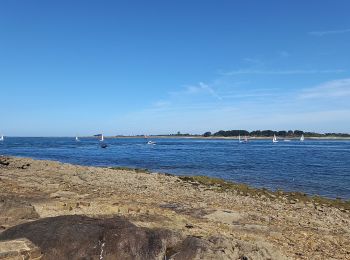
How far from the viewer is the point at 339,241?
44.7ft

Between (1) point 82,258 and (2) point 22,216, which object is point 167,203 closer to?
(2) point 22,216

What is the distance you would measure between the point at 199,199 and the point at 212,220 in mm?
6053

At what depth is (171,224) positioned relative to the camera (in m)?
13.1

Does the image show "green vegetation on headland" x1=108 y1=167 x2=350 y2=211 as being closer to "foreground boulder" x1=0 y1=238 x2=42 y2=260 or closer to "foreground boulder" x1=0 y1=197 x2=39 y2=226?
"foreground boulder" x1=0 y1=197 x2=39 y2=226

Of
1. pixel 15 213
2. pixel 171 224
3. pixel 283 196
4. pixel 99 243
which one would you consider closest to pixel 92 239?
pixel 99 243

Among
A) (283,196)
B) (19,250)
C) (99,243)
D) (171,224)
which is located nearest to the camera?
(19,250)

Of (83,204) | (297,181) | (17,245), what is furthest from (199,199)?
(297,181)

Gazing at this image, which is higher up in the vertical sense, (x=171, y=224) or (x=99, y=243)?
(x=99, y=243)

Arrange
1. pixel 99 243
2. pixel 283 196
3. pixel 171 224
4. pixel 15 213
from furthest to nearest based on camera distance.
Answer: pixel 283 196 < pixel 171 224 < pixel 15 213 < pixel 99 243

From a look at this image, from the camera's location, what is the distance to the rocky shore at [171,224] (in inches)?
336

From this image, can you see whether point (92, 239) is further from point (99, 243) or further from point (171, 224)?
point (171, 224)

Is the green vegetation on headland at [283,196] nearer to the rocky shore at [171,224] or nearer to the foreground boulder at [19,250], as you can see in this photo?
the rocky shore at [171,224]

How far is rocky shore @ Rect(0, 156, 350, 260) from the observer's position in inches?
336

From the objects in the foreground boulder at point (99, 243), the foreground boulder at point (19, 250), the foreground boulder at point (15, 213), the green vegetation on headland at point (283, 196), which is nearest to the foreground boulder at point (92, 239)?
the foreground boulder at point (99, 243)
